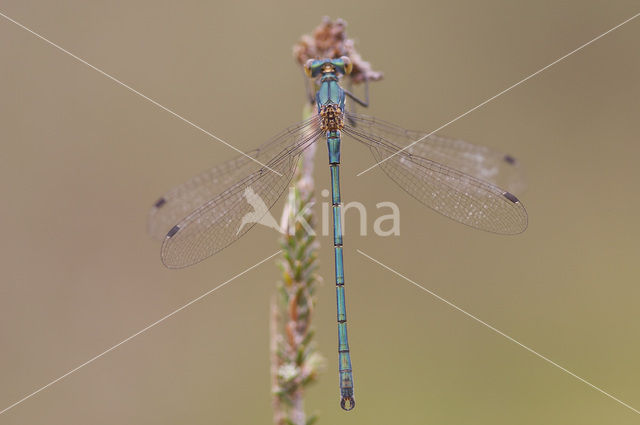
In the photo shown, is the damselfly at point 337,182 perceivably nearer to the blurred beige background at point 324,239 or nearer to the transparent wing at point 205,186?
the transparent wing at point 205,186

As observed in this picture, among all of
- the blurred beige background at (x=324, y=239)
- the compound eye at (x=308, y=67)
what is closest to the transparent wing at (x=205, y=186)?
the compound eye at (x=308, y=67)

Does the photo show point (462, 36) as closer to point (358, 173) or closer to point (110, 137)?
point (358, 173)

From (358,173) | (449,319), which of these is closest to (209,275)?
(358,173)

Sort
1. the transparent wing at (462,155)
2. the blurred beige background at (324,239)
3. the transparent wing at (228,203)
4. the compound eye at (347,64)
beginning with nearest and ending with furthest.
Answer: the transparent wing at (228,203) < the compound eye at (347,64) < the transparent wing at (462,155) < the blurred beige background at (324,239)

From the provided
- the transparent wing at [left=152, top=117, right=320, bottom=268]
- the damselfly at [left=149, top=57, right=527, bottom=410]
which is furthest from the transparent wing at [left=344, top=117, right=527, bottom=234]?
the transparent wing at [left=152, top=117, right=320, bottom=268]

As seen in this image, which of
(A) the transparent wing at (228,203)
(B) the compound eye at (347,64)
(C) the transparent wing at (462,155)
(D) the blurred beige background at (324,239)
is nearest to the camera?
(A) the transparent wing at (228,203)

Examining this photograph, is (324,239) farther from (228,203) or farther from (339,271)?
(228,203)
